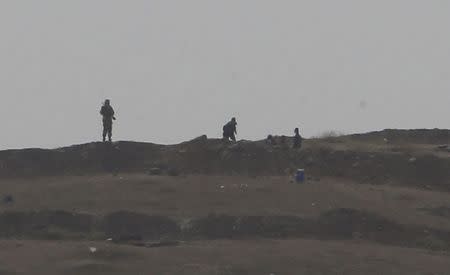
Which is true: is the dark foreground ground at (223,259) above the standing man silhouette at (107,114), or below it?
below

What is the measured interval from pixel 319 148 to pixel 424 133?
7.76m

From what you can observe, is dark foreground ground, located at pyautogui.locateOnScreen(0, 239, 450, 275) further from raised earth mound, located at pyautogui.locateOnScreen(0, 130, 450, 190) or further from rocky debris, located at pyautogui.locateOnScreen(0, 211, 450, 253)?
raised earth mound, located at pyautogui.locateOnScreen(0, 130, 450, 190)

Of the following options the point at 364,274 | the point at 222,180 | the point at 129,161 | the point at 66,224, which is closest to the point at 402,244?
the point at 364,274

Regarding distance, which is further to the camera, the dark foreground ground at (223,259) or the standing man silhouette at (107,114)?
the standing man silhouette at (107,114)

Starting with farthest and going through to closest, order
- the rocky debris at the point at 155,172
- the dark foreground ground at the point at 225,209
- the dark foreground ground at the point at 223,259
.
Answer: the rocky debris at the point at 155,172
the dark foreground ground at the point at 225,209
the dark foreground ground at the point at 223,259

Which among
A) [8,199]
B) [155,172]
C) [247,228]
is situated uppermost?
[155,172]

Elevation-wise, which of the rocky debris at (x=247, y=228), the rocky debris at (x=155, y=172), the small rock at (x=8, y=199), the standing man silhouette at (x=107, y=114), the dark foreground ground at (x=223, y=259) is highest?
the standing man silhouette at (x=107, y=114)

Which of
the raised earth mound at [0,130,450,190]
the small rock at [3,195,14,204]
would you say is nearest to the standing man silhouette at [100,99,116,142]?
the raised earth mound at [0,130,450,190]

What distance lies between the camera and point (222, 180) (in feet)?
69.7

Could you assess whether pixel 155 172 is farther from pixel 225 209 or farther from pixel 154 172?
pixel 225 209

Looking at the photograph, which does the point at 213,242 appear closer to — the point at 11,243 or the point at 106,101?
the point at 11,243

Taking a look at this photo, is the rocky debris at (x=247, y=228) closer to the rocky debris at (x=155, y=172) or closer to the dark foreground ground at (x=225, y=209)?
the dark foreground ground at (x=225, y=209)

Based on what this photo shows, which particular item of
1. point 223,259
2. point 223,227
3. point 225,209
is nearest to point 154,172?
point 225,209

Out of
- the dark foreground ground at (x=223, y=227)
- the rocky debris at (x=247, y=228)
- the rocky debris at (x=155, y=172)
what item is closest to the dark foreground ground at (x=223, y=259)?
the dark foreground ground at (x=223, y=227)
